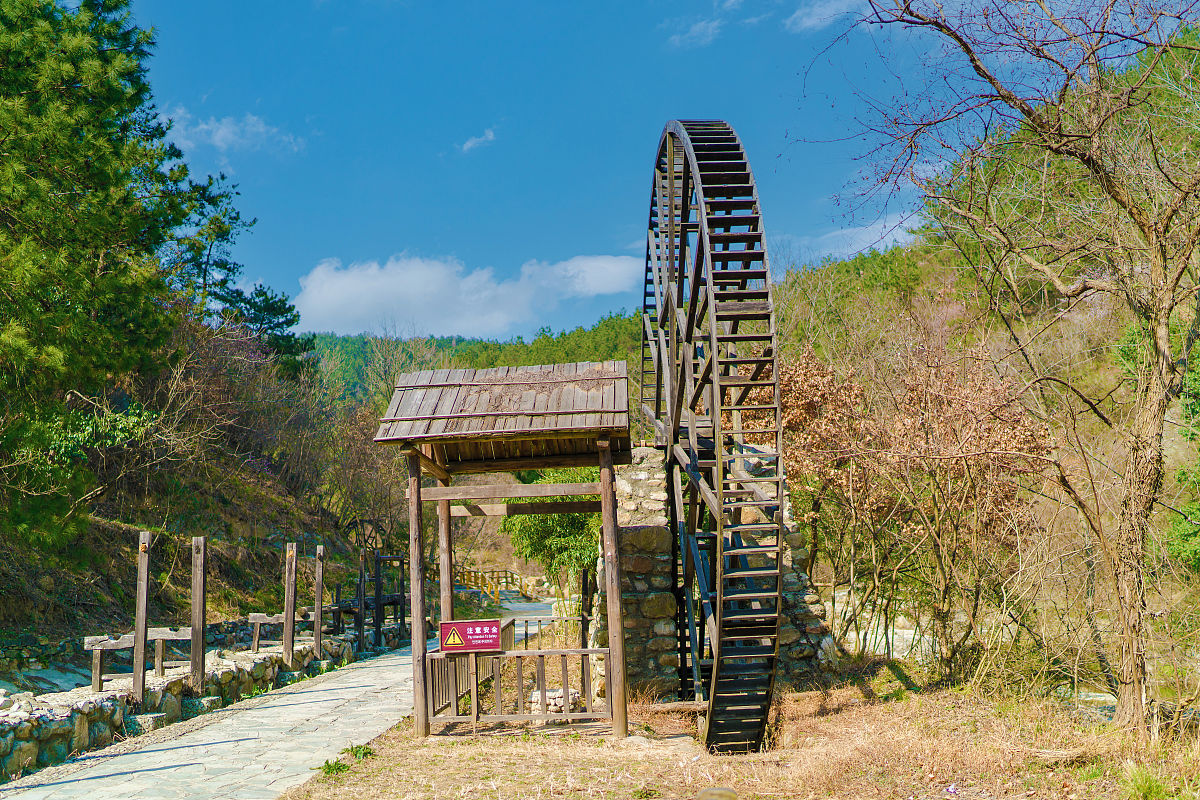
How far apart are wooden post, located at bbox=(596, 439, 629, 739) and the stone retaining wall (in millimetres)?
4759

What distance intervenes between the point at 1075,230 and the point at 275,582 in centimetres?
1775

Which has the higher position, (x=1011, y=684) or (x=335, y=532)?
(x=335, y=532)

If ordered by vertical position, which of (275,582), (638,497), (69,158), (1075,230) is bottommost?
(275,582)

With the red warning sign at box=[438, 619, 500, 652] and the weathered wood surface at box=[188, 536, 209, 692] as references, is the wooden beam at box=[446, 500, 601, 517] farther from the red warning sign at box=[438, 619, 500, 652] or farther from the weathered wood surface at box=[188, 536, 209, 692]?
the weathered wood surface at box=[188, 536, 209, 692]

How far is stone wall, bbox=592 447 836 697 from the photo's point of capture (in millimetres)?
10438

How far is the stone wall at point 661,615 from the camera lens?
1044cm

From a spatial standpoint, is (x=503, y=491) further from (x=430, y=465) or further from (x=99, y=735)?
(x=99, y=735)

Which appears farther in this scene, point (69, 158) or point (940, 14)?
point (69, 158)

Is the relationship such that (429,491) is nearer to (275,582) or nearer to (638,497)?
(638,497)

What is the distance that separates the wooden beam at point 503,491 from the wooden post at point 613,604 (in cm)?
19

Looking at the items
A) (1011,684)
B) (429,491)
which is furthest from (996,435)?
(429,491)

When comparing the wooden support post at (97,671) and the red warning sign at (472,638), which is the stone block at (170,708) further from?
the red warning sign at (472,638)

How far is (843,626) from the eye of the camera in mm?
11352

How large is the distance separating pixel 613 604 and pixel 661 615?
9.12 feet
